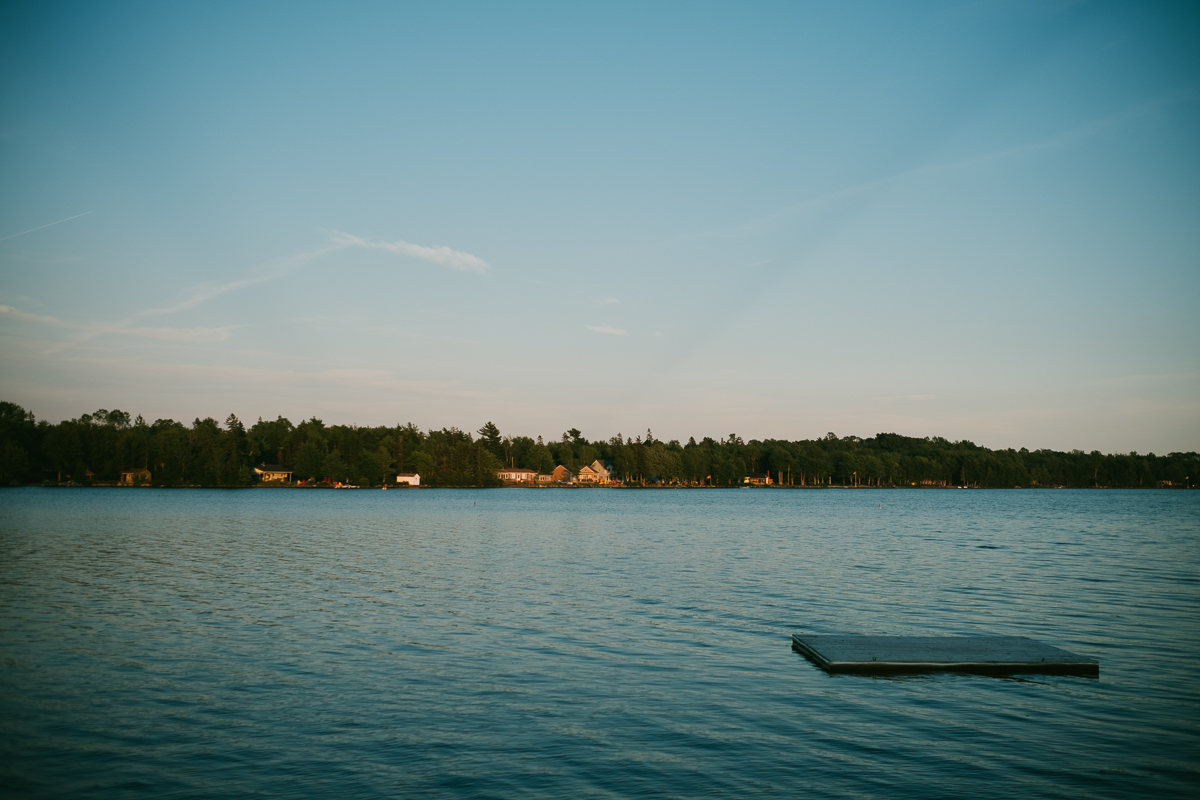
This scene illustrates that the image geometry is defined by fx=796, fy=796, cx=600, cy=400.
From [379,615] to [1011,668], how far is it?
19.8 metres

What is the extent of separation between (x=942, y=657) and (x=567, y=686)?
9999mm

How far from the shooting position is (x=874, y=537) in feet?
229

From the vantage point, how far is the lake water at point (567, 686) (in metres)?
13.3

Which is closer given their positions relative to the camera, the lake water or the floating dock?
the lake water

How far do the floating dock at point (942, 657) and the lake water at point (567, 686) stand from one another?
0.43 meters

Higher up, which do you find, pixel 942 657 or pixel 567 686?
pixel 942 657

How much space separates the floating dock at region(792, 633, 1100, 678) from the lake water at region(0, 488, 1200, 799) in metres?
0.43

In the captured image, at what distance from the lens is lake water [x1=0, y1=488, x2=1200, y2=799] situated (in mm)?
13297

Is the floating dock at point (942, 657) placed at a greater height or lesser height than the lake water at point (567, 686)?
greater

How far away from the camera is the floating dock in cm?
2033

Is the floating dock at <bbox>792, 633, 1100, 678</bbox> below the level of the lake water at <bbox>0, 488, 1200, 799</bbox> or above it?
above

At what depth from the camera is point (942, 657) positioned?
20.9 metres

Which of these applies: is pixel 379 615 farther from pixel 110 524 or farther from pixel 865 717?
pixel 110 524

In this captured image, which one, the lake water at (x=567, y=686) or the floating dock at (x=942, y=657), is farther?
the floating dock at (x=942, y=657)
